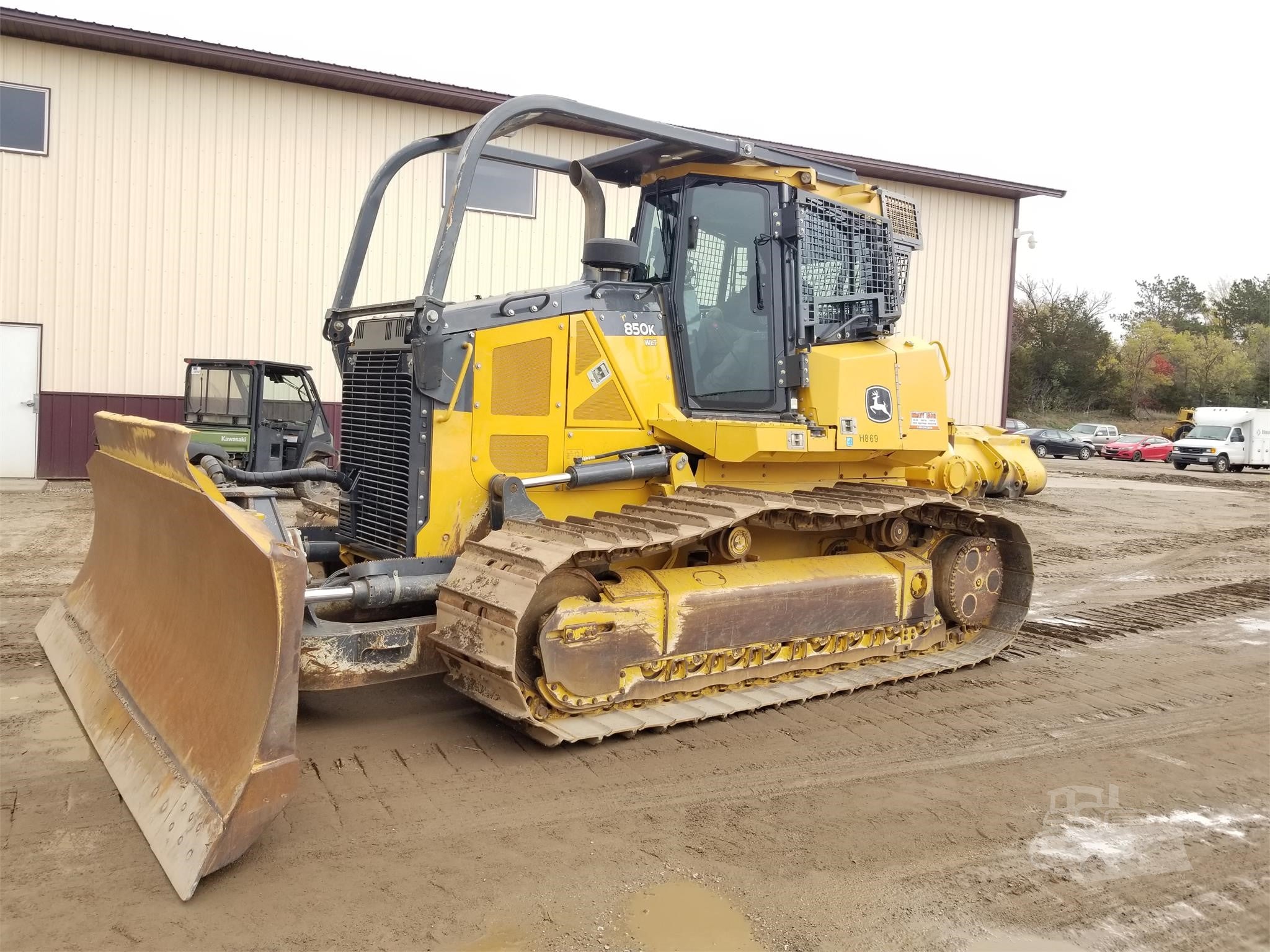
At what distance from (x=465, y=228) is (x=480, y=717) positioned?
1349 cm

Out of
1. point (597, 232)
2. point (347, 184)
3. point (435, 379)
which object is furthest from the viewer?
point (347, 184)

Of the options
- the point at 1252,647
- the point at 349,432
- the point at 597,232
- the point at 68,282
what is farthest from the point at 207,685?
the point at 68,282

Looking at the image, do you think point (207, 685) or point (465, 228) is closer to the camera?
point (207, 685)

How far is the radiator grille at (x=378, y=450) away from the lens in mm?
5199

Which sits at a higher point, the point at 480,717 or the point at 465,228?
the point at 465,228

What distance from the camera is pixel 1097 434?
3984 cm

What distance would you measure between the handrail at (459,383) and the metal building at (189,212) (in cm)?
1190

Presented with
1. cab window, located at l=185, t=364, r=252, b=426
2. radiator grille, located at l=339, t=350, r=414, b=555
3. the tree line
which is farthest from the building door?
the tree line

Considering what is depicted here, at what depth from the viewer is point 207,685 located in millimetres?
3895

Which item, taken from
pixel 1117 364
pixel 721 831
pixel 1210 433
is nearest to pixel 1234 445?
pixel 1210 433

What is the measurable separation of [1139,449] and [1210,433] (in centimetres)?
474

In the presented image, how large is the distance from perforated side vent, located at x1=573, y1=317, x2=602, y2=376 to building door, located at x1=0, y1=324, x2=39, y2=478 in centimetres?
1310

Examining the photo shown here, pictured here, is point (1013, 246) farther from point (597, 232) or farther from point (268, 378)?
point (597, 232)

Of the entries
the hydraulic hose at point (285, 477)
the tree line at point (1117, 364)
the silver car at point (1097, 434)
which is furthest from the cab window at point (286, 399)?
the tree line at point (1117, 364)
